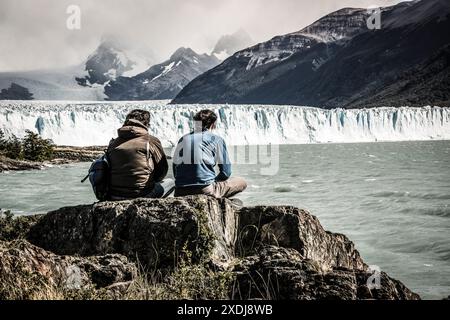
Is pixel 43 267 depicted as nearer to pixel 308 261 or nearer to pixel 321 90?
pixel 308 261

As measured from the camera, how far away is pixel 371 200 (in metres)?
16.4

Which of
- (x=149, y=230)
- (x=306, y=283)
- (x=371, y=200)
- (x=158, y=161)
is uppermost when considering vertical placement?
(x=158, y=161)

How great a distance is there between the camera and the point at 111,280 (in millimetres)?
4219

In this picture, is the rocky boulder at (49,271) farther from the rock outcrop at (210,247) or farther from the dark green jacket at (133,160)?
the dark green jacket at (133,160)

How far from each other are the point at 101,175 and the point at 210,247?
5.07ft

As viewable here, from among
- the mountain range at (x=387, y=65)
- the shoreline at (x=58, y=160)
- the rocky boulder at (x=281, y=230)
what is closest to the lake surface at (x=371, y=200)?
the shoreline at (x=58, y=160)

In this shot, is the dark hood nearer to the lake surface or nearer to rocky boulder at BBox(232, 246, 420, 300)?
rocky boulder at BBox(232, 246, 420, 300)

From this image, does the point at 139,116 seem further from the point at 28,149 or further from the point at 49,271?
the point at 28,149

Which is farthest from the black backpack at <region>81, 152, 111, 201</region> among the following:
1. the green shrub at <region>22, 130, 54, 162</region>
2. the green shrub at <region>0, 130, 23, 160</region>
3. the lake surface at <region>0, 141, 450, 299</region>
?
the green shrub at <region>22, 130, 54, 162</region>

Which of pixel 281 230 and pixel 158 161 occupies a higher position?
pixel 158 161

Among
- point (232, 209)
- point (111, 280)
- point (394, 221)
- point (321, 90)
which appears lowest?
point (394, 221)

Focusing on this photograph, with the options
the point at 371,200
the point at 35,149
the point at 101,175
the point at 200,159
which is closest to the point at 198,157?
the point at 200,159

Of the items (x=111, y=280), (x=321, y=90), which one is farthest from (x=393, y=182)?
(x=321, y=90)

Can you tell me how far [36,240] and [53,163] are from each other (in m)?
29.2
